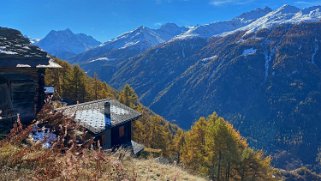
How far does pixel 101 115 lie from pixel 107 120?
2.95 feet

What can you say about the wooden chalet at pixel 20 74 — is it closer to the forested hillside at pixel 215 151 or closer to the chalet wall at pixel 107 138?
the forested hillside at pixel 215 151

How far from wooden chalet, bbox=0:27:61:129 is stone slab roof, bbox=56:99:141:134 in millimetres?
10200

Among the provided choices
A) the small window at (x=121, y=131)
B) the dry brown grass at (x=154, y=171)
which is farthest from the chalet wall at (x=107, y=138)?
the dry brown grass at (x=154, y=171)

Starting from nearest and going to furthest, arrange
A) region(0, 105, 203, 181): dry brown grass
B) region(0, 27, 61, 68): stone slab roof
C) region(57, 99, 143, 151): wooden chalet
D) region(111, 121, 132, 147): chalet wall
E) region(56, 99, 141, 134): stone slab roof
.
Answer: region(0, 105, 203, 181): dry brown grass → region(0, 27, 61, 68): stone slab roof → region(56, 99, 141, 134): stone slab roof → region(57, 99, 143, 151): wooden chalet → region(111, 121, 132, 147): chalet wall

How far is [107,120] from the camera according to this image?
36.2 meters

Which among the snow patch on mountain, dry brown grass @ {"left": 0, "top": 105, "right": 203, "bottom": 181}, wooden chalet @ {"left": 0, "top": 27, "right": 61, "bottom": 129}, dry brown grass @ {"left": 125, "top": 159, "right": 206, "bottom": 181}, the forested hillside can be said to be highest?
the snow patch on mountain

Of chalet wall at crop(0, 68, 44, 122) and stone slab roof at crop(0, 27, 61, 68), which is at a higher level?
stone slab roof at crop(0, 27, 61, 68)

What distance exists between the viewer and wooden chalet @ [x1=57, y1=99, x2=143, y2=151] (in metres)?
33.9

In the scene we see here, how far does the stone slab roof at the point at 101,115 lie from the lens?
3356cm

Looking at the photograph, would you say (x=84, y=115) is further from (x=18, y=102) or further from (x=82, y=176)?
(x=82, y=176)

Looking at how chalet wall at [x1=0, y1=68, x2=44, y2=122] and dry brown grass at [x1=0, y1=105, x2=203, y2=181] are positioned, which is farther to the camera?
chalet wall at [x1=0, y1=68, x2=44, y2=122]

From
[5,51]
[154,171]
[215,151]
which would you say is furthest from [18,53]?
[215,151]

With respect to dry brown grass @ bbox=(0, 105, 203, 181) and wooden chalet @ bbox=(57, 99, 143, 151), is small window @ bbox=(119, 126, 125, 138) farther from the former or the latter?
dry brown grass @ bbox=(0, 105, 203, 181)

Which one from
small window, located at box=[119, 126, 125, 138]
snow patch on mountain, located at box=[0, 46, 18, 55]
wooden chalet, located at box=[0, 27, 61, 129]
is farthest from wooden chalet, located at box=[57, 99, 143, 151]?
snow patch on mountain, located at box=[0, 46, 18, 55]
